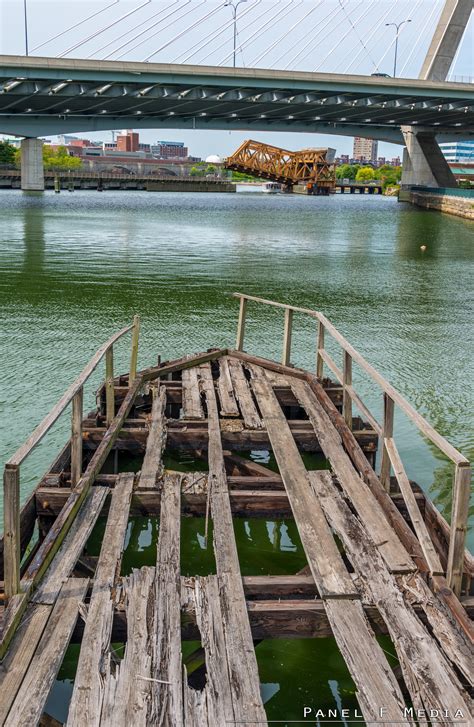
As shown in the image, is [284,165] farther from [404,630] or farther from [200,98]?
[404,630]

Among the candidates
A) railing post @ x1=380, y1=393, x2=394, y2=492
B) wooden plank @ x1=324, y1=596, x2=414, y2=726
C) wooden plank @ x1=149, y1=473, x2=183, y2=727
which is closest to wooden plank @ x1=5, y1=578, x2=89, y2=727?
wooden plank @ x1=149, y1=473, x2=183, y2=727

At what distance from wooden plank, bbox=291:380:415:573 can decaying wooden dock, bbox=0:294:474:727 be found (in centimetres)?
2

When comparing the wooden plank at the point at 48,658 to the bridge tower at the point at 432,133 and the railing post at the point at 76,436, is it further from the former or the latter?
the bridge tower at the point at 432,133

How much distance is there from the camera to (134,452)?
9406mm

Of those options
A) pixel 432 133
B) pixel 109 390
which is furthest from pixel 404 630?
pixel 432 133

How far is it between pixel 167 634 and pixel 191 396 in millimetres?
5810

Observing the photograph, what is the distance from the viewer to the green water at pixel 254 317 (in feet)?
25.4

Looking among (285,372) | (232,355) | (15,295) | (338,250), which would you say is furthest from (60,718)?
(338,250)

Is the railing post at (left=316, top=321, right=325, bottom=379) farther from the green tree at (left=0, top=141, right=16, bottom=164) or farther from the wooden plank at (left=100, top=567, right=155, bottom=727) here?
the green tree at (left=0, top=141, right=16, bottom=164)

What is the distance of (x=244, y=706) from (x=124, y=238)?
3931cm

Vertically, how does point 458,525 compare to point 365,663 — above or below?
above

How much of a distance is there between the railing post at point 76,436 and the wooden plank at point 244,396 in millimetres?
2647

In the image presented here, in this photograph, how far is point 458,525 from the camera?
5441mm

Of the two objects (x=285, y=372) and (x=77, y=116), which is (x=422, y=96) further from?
(x=285, y=372)
